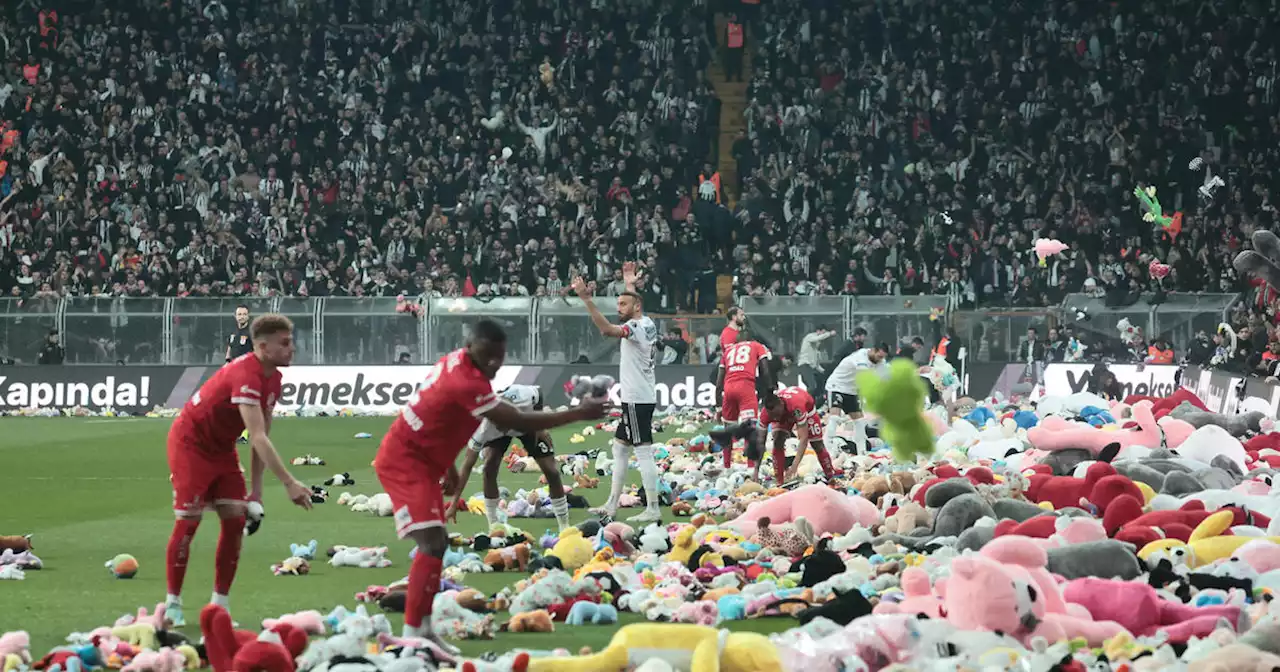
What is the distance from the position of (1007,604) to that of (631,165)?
29.8 m

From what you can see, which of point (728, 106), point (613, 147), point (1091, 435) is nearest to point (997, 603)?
point (1091, 435)

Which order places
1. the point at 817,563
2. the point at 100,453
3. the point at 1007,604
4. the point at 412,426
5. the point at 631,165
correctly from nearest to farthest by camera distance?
the point at 1007,604, the point at 412,426, the point at 817,563, the point at 100,453, the point at 631,165

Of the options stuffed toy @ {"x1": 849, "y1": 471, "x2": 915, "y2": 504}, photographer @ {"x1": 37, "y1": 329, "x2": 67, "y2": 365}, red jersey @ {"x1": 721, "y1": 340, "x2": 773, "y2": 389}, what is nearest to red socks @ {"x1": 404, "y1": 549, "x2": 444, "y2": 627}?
stuffed toy @ {"x1": 849, "y1": 471, "x2": 915, "y2": 504}

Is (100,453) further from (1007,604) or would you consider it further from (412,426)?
(1007,604)

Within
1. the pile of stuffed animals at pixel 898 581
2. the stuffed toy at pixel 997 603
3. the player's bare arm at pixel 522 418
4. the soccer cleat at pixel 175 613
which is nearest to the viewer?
the pile of stuffed animals at pixel 898 581

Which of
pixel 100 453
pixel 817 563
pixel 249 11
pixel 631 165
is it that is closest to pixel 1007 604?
pixel 817 563

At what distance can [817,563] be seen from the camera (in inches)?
395

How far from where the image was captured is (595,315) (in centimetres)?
1337

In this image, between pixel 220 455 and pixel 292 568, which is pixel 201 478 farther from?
pixel 292 568

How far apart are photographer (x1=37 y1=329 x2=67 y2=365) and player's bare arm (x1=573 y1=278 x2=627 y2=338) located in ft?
65.3

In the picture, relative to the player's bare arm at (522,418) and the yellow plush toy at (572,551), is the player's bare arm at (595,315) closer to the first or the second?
the yellow plush toy at (572,551)

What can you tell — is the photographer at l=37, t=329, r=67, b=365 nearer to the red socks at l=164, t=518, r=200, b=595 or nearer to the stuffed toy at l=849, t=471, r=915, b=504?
the stuffed toy at l=849, t=471, r=915, b=504

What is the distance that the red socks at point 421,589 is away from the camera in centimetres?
780

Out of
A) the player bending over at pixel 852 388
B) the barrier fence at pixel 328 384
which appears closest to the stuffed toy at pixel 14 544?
the player bending over at pixel 852 388
